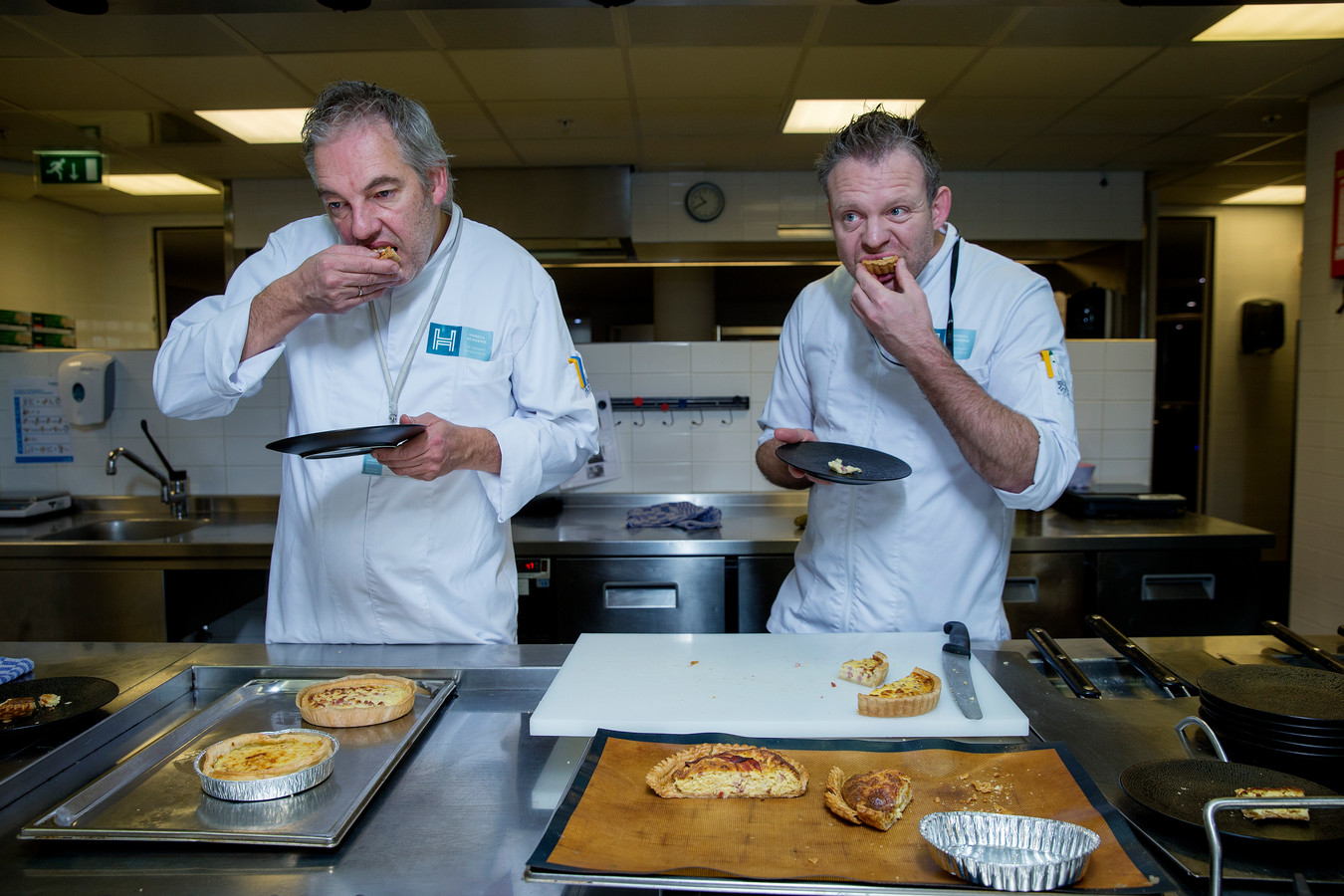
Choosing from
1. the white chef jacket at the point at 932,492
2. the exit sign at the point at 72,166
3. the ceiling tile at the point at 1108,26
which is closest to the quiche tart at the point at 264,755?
the white chef jacket at the point at 932,492

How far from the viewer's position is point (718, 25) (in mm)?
2963

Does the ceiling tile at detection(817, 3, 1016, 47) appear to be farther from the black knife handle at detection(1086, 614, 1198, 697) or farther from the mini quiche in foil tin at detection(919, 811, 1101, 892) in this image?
the mini quiche in foil tin at detection(919, 811, 1101, 892)

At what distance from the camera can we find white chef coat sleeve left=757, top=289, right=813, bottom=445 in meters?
1.91

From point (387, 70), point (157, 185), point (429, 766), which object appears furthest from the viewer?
point (157, 185)

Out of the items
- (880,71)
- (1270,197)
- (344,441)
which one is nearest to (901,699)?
(344,441)

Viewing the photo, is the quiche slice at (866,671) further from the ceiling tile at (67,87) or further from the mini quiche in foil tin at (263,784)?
the ceiling tile at (67,87)

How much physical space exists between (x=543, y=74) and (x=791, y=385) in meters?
2.17

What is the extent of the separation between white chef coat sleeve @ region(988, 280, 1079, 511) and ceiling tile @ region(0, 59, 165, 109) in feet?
11.7

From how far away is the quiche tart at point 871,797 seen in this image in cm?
86

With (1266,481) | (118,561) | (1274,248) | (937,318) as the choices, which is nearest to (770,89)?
(937,318)

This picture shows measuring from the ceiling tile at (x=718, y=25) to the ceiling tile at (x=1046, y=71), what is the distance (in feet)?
2.75

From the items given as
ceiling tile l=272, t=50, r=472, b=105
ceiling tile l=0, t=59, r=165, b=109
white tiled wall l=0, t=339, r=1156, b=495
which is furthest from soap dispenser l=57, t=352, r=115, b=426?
ceiling tile l=272, t=50, r=472, b=105

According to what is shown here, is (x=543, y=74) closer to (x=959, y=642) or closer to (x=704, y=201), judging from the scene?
(x=704, y=201)

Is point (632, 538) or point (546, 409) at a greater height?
point (546, 409)
